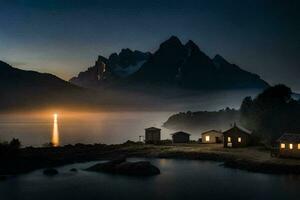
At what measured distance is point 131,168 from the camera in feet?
265

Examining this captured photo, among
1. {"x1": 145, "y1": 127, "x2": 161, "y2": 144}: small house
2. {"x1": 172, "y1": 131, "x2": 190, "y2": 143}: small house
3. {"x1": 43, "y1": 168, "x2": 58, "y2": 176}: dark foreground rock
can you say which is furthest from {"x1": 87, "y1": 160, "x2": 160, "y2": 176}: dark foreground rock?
{"x1": 145, "y1": 127, "x2": 161, "y2": 144}: small house

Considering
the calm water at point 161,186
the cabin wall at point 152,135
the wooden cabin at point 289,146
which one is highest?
the cabin wall at point 152,135

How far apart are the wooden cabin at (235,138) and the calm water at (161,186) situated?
70.1ft

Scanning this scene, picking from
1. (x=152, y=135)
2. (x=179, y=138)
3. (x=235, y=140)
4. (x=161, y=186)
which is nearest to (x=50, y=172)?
(x=161, y=186)

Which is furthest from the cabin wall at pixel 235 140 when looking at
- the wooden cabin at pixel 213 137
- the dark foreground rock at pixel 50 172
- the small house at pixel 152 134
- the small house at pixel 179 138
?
the dark foreground rock at pixel 50 172

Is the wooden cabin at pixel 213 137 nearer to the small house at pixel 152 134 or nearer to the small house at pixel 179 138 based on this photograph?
the small house at pixel 179 138

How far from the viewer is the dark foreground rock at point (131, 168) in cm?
7988

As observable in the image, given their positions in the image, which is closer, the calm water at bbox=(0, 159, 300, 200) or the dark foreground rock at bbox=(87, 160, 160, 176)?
the calm water at bbox=(0, 159, 300, 200)

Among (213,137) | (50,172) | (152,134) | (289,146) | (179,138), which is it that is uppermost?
(152,134)

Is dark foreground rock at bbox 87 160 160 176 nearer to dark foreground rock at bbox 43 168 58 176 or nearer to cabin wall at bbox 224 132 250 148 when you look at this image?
dark foreground rock at bbox 43 168 58 176

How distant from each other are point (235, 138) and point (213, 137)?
13.2 metres

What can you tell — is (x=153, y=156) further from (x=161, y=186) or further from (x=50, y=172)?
(x=161, y=186)

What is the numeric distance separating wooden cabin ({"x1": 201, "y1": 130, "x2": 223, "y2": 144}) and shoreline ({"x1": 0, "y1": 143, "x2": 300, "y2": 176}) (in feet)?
21.2

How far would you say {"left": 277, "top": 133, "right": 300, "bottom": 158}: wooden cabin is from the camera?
275ft
